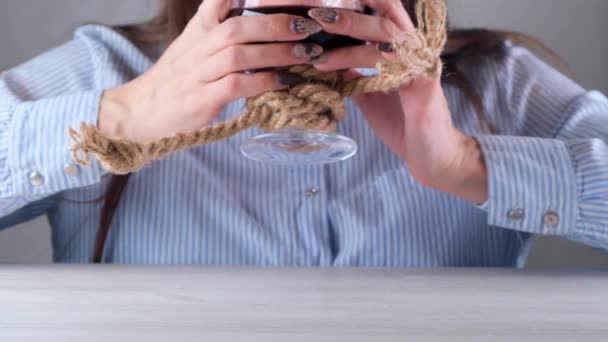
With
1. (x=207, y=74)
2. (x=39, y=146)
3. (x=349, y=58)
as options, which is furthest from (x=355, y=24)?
(x=39, y=146)

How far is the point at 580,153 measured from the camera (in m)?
0.73

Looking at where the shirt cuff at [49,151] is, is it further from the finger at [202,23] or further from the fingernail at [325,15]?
the fingernail at [325,15]

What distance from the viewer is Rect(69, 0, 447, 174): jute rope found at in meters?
0.52

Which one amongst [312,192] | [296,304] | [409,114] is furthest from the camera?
[312,192]

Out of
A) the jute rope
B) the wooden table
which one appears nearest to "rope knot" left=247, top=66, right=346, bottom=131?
the jute rope

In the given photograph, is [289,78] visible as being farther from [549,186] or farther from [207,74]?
[549,186]

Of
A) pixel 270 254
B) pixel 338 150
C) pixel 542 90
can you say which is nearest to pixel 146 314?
pixel 338 150

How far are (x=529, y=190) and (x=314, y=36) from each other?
0.29 meters

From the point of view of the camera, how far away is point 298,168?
821 millimetres

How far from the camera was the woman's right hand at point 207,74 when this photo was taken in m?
0.54

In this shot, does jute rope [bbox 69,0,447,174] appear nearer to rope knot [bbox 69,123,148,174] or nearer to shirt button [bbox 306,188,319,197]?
rope knot [bbox 69,123,148,174]

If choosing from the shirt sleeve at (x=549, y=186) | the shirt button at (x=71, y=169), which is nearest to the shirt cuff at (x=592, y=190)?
the shirt sleeve at (x=549, y=186)

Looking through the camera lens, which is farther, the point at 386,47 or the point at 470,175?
the point at 470,175

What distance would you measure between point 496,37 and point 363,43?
1.43 ft
